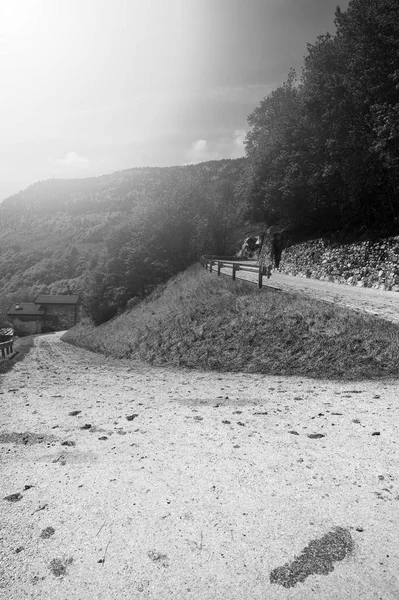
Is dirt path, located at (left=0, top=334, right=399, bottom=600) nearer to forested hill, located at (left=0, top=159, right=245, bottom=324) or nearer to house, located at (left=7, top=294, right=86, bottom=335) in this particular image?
forested hill, located at (left=0, top=159, right=245, bottom=324)

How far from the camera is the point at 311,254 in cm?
A: 2455

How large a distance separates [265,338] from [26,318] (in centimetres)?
7772

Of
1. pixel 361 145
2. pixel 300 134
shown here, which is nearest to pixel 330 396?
pixel 361 145

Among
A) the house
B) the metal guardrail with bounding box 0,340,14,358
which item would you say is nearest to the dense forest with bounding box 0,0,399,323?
the metal guardrail with bounding box 0,340,14,358

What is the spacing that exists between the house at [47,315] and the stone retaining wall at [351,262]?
201ft

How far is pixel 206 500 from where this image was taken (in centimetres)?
412

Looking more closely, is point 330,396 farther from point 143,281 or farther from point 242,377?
point 143,281

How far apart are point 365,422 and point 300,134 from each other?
83.2 feet

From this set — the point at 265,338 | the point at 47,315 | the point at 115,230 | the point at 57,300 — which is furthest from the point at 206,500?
the point at 57,300

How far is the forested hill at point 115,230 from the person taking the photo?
3328 cm

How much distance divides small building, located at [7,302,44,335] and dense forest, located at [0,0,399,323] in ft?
149

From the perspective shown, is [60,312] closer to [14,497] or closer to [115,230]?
[115,230]

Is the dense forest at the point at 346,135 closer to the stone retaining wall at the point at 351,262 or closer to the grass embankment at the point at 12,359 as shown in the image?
the stone retaining wall at the point at 351,262

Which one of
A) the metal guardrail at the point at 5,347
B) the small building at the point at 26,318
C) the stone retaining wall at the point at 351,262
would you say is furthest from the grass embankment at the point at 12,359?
the small building at the point at 26,318
